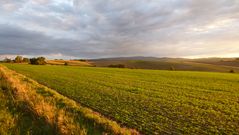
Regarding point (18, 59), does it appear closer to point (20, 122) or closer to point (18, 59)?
point (18, 59)

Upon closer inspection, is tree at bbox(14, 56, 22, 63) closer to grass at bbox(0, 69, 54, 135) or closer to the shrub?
the shrub

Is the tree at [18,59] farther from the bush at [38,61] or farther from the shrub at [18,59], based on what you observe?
the bush at [38,61]

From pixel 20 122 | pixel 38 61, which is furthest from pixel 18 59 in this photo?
pixel 20 122

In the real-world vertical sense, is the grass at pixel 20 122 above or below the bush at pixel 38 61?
below

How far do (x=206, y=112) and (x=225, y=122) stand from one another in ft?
7.16

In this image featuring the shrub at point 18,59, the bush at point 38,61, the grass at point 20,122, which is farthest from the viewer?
the shrub at point 18,59

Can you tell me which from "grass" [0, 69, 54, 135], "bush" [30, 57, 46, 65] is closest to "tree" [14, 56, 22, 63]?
"bush" [30, 57, 46, 65]

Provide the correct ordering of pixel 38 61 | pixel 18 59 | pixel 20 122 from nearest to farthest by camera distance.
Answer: pixel 20 122
pixel 38 61
pixel 18 59

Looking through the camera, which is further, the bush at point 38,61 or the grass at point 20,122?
the bush at point 38,61

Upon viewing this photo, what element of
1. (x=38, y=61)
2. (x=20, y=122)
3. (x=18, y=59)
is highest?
(x=18, y=59)

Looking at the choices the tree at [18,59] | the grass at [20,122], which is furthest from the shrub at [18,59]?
the grass at [20,122]

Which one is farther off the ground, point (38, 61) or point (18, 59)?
point (18, 59)

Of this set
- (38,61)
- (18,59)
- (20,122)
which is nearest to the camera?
(20,122)

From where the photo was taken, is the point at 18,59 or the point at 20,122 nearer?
the point at 20,122
